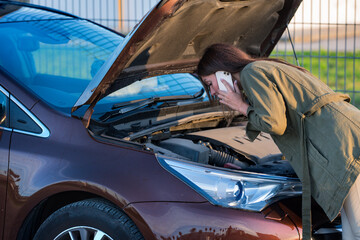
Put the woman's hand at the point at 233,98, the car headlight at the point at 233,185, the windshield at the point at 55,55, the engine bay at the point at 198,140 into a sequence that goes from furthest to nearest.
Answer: the windshield at the point at 55,55, the engine bay at the point at 198,140, the woman's hand at the point at 233,98, the car headlight at the point at 233,185

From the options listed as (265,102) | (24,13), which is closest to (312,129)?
(265,102)

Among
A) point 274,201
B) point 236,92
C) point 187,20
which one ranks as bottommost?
point 274,201

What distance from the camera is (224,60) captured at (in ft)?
9.52

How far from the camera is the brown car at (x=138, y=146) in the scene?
108 inches

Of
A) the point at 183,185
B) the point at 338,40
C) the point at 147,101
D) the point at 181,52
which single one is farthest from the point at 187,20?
the point at 338,40

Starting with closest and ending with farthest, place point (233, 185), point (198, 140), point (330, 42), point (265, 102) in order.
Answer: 1. point (265, 102)
2. point (233, 185)
3. point (198, 140)
4. point (330, 42)

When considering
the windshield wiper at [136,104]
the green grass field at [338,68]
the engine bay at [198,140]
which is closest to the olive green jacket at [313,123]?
the engine bay at [198,140]

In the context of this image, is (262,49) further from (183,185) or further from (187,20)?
(183,185)

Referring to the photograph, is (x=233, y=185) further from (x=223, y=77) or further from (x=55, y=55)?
(x=55, y=55)

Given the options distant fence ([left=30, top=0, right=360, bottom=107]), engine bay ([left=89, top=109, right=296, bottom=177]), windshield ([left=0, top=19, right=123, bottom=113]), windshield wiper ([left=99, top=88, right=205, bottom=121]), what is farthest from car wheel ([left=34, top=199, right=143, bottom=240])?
distant fence ([left=30, top=0, right=360, bottom=107])

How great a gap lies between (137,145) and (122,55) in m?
0.46

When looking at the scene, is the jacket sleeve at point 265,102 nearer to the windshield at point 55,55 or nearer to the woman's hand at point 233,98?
the woman's hand at point 233,98

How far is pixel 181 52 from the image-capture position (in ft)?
12.2

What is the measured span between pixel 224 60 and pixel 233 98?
0.19 meters
